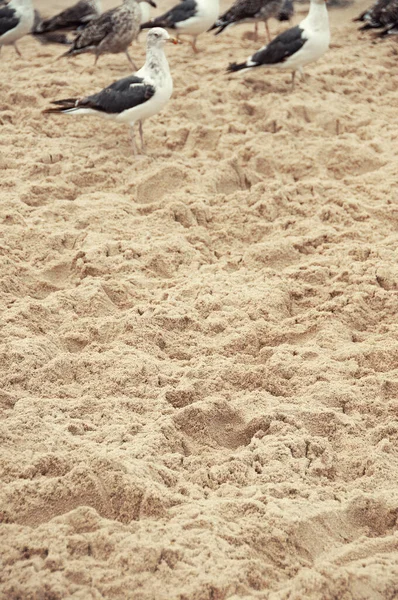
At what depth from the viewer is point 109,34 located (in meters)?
8.14

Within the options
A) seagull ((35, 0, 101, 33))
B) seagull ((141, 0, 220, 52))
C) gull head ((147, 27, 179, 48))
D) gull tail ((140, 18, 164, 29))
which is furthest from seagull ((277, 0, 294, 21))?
gull head ((147, 27, 179, 48))

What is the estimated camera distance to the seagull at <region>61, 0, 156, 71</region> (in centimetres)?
816

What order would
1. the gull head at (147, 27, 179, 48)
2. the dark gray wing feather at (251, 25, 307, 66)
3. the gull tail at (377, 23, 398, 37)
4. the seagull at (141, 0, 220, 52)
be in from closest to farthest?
the gull head at (147, 27, 179, 48)
the dark gray wing feather at (251, 25, 307, 66)
the seagull at (141, 0, 220, 52)
the gull tail at (377, 23, 398, 37)

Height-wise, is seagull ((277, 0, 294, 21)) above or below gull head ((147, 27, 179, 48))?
below

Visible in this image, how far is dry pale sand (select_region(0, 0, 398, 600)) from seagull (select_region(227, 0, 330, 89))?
57 cm

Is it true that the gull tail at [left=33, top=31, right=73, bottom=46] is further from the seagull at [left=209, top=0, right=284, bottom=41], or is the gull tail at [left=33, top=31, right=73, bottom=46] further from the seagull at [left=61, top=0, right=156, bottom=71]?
the seagull at [left=209, top=0, right=284, bottom=41]

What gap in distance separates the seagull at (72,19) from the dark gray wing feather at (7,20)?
539 millimetres

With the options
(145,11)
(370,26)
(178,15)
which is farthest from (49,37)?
(370,26)

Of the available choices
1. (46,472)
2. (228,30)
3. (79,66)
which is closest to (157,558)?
(46,472)

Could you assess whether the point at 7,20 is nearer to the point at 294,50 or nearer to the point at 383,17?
the point at 294,50

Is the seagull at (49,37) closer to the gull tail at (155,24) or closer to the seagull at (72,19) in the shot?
the seagull at (72,19)

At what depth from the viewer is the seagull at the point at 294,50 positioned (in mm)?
7742

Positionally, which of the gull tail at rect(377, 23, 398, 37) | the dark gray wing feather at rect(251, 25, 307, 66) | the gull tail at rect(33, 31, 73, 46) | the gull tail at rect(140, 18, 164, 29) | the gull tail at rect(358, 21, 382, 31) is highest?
the dark gray wing feather at rect(251, 25, 307, 66)

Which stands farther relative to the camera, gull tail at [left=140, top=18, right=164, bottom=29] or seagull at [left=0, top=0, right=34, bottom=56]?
gull tail at [left=140, top=18, right=164, bottom=29]
